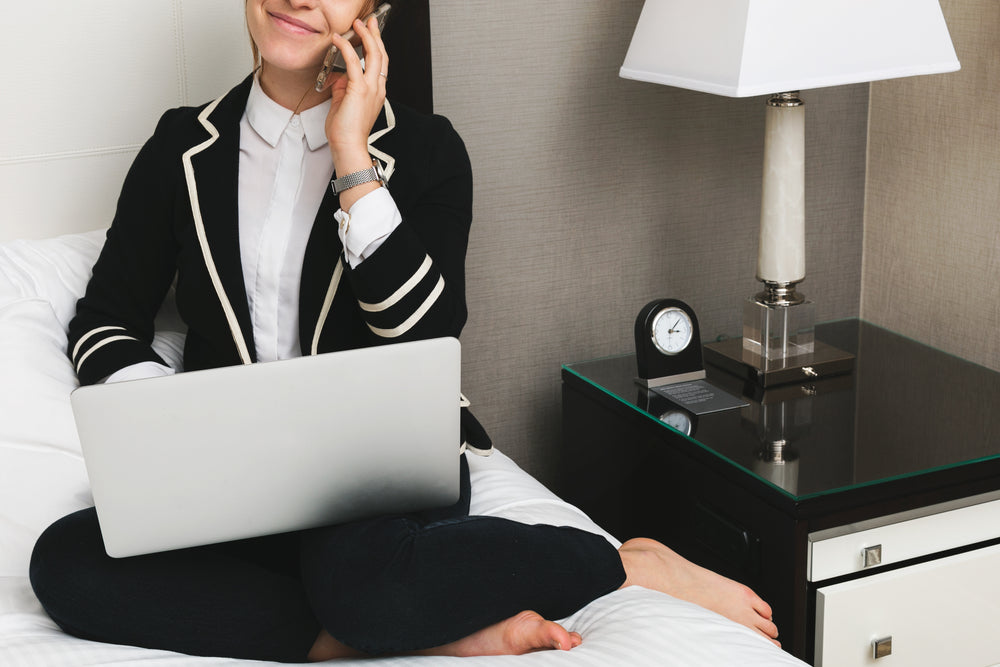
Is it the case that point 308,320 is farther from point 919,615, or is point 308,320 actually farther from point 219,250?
point 919,615

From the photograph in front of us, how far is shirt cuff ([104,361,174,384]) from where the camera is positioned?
133 cm

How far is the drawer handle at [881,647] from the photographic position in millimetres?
1401

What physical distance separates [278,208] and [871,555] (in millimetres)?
900

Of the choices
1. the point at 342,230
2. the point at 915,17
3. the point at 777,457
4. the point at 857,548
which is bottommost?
the point at 857,548

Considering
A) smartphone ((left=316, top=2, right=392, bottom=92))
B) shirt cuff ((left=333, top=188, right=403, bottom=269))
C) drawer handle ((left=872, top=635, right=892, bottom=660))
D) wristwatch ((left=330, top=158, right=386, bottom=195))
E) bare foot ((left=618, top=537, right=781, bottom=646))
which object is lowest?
drawer handle ((left=872, top=635, right=892, bottom=660))

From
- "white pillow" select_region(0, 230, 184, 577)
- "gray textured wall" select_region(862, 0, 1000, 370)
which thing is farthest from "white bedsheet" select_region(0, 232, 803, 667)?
"gray textured wall" select_region(862, 0, 1000, 370)

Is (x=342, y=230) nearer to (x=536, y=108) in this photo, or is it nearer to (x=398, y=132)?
(x=398, y=132)

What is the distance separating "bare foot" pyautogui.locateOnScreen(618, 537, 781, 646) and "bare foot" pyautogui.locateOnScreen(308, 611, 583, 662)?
0.54 feet

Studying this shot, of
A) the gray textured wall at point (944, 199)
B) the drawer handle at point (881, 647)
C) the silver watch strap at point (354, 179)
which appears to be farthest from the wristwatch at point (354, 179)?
the gray textured wall at point (944, 199)

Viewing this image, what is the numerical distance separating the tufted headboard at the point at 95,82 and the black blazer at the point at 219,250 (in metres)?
0.18

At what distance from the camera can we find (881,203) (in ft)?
6.75

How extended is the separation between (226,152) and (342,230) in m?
0.27

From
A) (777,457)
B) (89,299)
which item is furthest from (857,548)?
(89,299)

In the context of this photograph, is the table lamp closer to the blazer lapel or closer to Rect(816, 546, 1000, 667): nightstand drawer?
Rect(816, 546, 1000, 667): nightstand drawer
